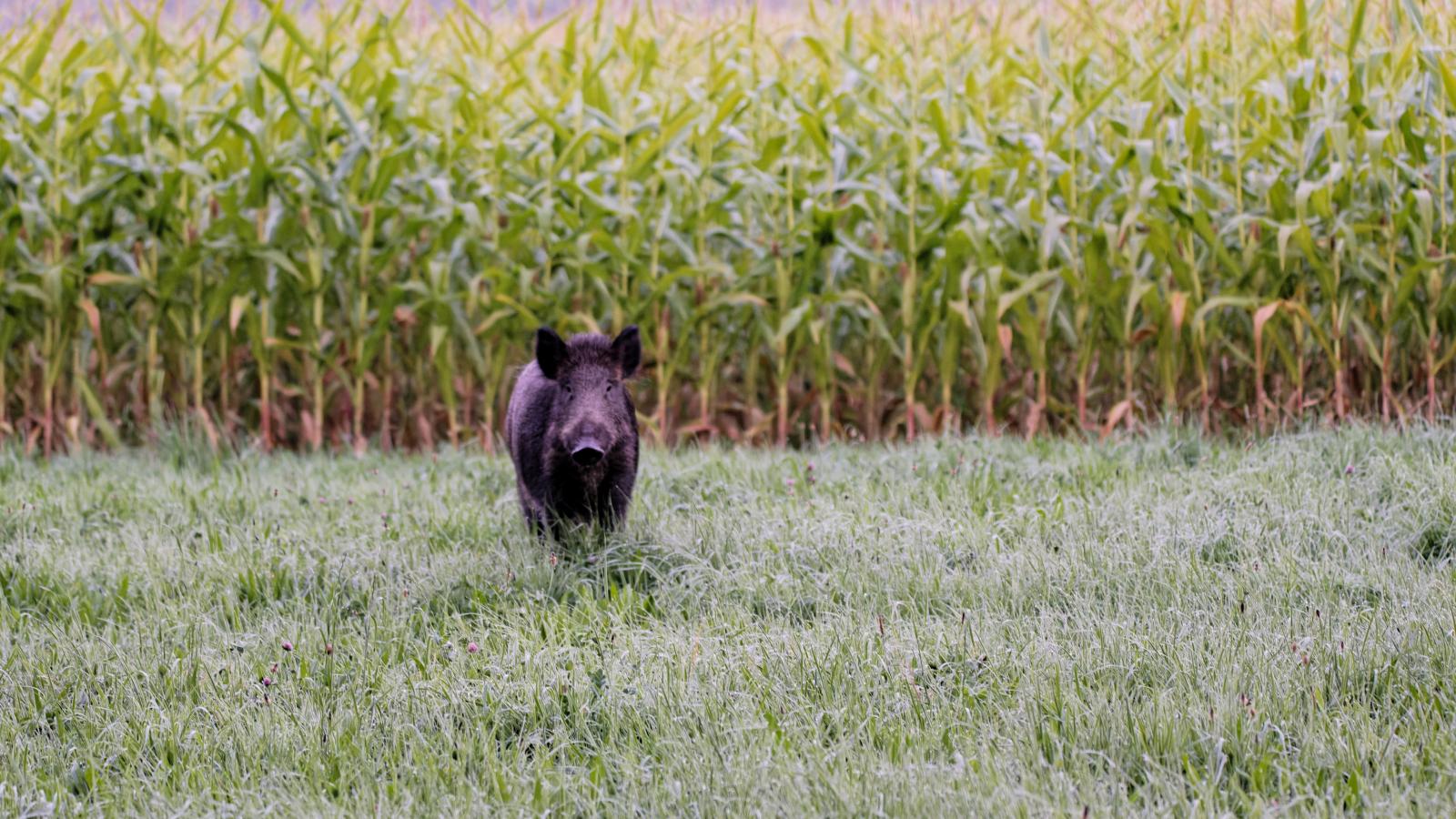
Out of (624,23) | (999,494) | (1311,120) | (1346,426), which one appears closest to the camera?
(999,494)

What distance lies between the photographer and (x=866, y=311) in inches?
314

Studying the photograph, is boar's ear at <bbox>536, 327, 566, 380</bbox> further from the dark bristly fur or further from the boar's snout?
the boar's snout

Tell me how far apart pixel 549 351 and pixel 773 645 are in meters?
1.69

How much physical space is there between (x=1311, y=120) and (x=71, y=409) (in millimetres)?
7873

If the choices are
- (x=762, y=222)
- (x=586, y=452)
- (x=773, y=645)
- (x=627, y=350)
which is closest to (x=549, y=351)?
(x=627, y=350)

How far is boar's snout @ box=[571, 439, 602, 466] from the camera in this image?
15.2ft

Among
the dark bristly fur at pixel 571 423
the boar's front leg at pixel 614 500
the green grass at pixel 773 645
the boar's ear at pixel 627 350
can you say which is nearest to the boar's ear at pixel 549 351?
the dark bristly fur at pixel 571 423

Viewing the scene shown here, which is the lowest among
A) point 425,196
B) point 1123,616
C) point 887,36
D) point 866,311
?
point 1123,616

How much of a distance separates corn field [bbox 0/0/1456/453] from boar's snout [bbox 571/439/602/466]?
296cm

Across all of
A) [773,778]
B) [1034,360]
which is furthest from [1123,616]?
[1034,360]

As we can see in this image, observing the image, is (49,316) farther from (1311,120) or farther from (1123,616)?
(1311,120)

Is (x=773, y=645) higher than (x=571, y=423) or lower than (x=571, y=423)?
lower

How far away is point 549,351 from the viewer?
505 centimetres

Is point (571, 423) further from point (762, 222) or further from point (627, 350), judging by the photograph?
point (762, 222)
